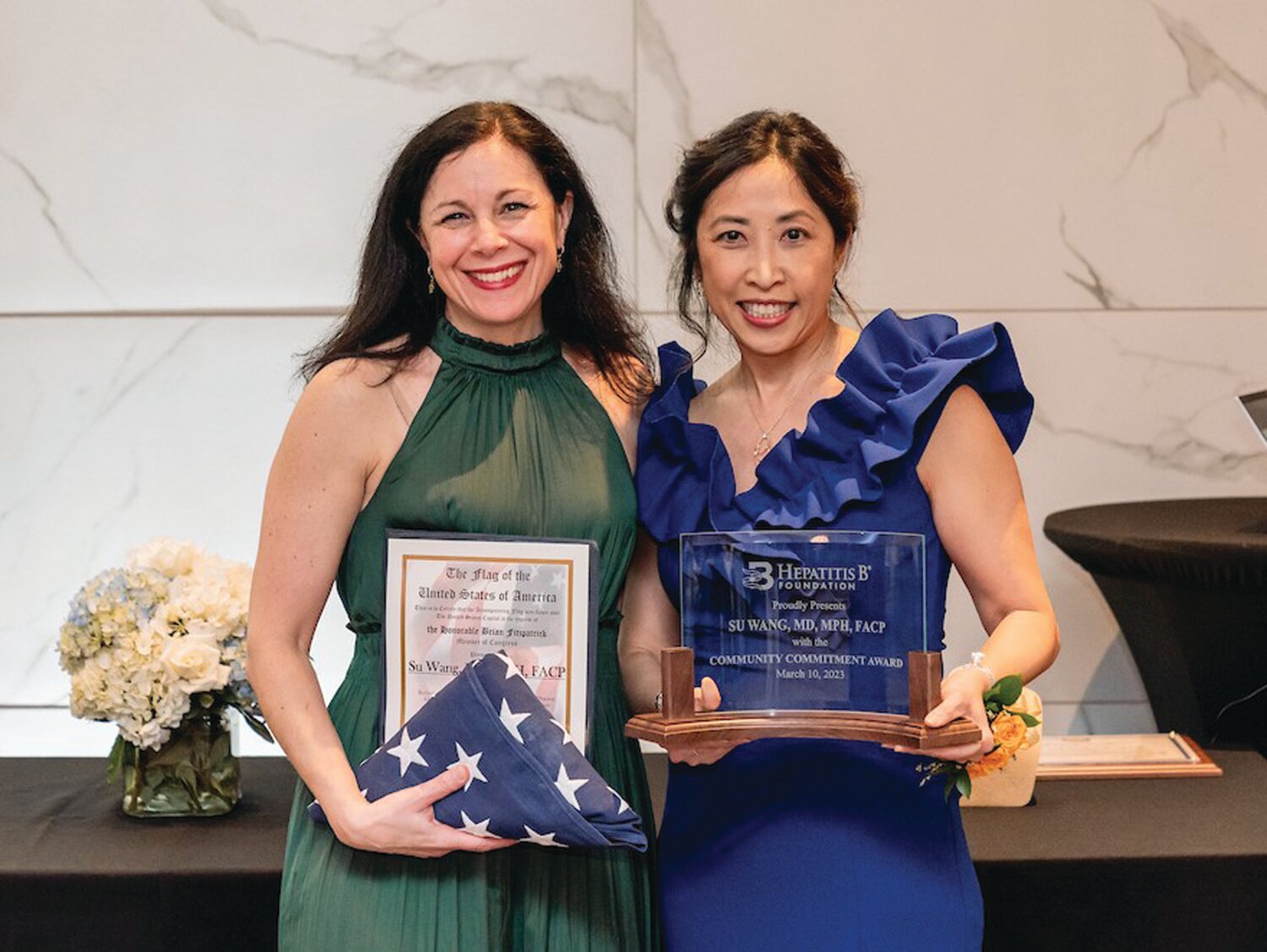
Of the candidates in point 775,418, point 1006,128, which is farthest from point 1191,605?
point 775,418

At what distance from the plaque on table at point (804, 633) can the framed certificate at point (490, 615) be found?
0.44 feet

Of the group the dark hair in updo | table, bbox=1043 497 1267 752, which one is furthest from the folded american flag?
table, bbox=1043 497 1267 752

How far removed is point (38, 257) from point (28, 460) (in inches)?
19.9

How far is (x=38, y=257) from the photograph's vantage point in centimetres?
402

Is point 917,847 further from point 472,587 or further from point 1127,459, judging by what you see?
point 1127,459

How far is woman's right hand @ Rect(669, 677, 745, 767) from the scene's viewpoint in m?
1.75

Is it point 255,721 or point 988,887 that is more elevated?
point 255,721

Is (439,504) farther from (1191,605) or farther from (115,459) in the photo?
(115,459)

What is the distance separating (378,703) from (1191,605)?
1899 mm

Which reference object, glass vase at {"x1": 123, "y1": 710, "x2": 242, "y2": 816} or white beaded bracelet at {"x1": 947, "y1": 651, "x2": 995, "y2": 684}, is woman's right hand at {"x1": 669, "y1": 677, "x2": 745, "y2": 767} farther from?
glass vase at {"x1": 123, "y1": 710, "x2": 242, "y2": 816}

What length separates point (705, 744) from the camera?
1.75 m

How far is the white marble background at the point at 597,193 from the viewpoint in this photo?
3.97 m

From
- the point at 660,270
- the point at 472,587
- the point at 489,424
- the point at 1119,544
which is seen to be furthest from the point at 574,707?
the point at 660,270

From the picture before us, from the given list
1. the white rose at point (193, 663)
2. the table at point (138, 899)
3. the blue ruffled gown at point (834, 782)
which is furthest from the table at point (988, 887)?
the blue ruffled gown at point (834, 782)
